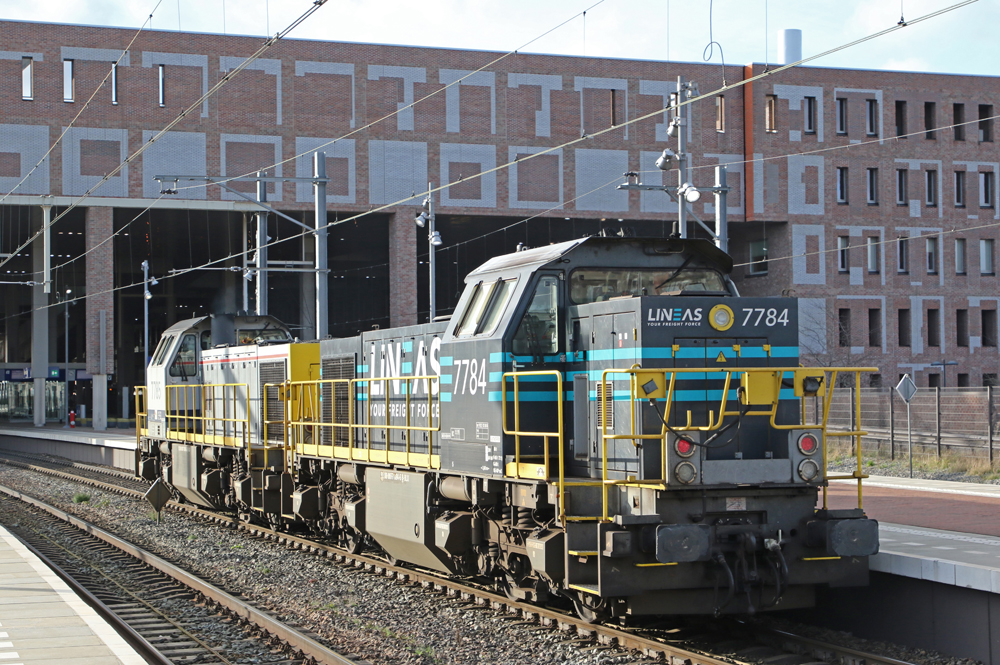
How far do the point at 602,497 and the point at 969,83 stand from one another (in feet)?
169

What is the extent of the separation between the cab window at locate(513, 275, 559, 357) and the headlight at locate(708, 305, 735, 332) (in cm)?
146

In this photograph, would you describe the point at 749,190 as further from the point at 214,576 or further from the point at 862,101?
the point at 214,576

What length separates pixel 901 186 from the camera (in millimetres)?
52250

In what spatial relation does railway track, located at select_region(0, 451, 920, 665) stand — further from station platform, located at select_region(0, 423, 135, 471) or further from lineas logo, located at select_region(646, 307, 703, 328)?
station platform, located at select_region(0, 423, 135, 471)

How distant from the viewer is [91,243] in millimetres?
44781

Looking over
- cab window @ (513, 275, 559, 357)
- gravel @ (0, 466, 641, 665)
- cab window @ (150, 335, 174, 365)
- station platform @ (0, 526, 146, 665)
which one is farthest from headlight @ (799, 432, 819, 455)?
cab window @ (150, 335, 174, 365)

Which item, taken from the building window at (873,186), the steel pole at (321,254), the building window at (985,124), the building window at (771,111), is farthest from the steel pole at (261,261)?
the building window at (985,124)

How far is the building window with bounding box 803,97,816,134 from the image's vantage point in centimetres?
5078

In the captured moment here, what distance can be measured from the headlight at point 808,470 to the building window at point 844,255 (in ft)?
146

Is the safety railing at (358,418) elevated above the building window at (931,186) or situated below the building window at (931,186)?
below

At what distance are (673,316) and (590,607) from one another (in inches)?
102

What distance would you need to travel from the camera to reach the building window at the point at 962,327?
52.4 metres

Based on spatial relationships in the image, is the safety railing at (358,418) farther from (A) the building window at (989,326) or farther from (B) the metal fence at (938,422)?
(A) the building window at (989,326)

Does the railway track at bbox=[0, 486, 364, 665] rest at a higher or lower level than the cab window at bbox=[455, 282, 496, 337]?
lower
